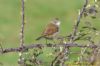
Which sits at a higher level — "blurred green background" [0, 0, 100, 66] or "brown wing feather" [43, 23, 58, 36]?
"brown wing feather" [43, 23, 58, 36]

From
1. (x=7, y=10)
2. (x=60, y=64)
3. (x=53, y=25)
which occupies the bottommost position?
(x=7, y=10)

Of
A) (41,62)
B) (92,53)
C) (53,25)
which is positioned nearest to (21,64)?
(41,62)

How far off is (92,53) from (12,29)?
41.7 ft

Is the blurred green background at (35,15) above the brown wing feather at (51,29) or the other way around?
the other way around

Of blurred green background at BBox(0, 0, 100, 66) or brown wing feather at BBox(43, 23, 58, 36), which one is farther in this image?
blurred green background at BBox(0, 0, 100, 66)

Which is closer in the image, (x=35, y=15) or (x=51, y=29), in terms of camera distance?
(x=51, y=29)

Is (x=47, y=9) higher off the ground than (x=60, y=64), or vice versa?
(x=60, y=64)

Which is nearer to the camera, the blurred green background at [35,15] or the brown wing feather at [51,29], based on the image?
the brown wing feather at [51,29]

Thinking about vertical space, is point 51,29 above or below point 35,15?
above

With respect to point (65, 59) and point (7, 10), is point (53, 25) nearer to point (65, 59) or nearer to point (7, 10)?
point (65, 59)

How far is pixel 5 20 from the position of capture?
53.2ft

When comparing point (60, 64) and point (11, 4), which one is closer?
point (60, 64)

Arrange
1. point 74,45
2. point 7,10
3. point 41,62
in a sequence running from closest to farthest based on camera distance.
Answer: point 74,45
point 41,62
point 7,10

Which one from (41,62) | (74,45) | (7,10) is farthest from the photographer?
(7,10)
